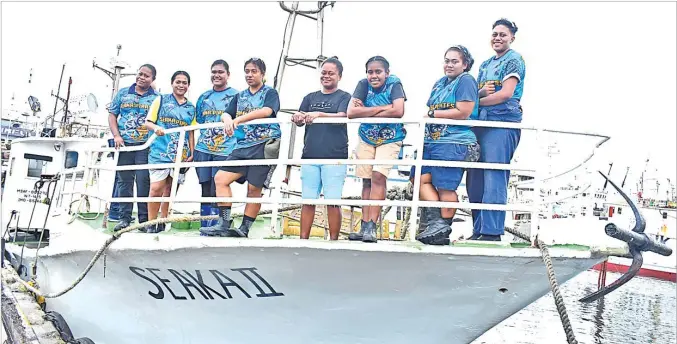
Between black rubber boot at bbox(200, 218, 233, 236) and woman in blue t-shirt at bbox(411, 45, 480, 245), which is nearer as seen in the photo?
woman in blue t-shirt at bbox(411, 45, 480, 245)

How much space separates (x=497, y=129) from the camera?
432 centimetres

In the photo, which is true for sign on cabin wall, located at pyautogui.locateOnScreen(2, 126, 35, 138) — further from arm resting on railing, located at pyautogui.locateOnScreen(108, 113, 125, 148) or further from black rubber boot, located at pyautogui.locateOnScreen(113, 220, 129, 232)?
black rubber boot, located at pyautogui.locateOnScreen(113, 220, 129, 232)

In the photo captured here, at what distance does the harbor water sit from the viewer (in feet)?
49.6

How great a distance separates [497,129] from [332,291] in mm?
1814

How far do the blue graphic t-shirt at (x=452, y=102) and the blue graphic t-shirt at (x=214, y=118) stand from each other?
1.93 m

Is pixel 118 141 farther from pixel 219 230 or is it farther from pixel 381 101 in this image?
pixel 381 101

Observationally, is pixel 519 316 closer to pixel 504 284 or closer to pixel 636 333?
pixel 636 333

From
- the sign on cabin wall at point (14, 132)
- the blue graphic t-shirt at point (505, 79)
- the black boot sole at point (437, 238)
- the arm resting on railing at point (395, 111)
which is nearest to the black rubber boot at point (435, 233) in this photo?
the black boot sole at point (437, 238)

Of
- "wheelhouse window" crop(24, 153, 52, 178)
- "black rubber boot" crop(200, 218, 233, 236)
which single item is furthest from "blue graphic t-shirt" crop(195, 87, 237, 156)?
"wheelhouse window" crop(24, 153, 52, 178)

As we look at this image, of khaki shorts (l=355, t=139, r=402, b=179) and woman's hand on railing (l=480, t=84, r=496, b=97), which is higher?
woman's hand on railing (l=480, t=84, r=496, b=97)

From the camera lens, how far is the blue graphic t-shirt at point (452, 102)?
4.15m

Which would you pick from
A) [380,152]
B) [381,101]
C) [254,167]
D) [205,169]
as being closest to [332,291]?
[380,152]

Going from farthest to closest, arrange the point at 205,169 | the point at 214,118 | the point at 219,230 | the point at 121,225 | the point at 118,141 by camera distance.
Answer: the point at 118,141, the point at 121,225, the point at 205,169, the point at 214,118, the point at 219,230

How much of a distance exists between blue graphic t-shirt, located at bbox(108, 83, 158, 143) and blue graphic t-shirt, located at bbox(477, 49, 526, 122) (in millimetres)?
3779
